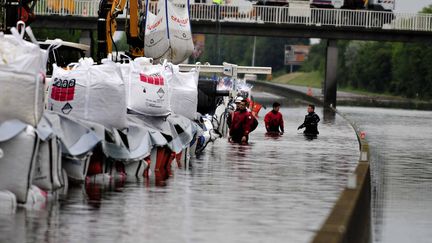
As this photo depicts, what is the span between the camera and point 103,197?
62.7ft

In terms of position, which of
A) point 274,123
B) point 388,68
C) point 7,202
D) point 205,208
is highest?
point 7,202

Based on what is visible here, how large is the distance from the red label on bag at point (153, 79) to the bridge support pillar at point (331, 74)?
215 ft

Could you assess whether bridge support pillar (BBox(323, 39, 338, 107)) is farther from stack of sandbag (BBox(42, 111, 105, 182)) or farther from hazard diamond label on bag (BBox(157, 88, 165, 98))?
stack of sandbag (BBox(42, 111, 105, 182))

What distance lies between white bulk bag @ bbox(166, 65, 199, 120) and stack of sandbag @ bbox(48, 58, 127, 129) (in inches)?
298

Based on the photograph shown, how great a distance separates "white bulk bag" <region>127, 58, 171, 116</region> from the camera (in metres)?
25.5

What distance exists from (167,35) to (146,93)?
1669cm

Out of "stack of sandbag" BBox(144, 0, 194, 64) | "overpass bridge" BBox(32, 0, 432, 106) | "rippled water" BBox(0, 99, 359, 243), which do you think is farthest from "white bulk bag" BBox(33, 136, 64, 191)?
"overpass bridge" BBox(32, 0, 432, 106)

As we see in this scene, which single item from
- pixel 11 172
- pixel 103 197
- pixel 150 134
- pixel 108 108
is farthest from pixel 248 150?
pixel 11 172

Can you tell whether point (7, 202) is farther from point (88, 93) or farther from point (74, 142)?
point (88, 93)

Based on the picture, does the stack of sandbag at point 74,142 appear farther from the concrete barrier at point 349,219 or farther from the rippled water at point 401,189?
the rippled water at point 401,189

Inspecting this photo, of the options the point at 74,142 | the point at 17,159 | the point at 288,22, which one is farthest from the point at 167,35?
the point at 288,22

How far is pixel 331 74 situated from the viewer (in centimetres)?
9481

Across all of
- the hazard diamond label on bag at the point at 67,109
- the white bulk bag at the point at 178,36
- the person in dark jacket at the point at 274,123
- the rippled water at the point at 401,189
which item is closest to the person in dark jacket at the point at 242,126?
the rippled water at the point at 401,189

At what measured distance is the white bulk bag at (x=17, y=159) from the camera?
1694 cm
